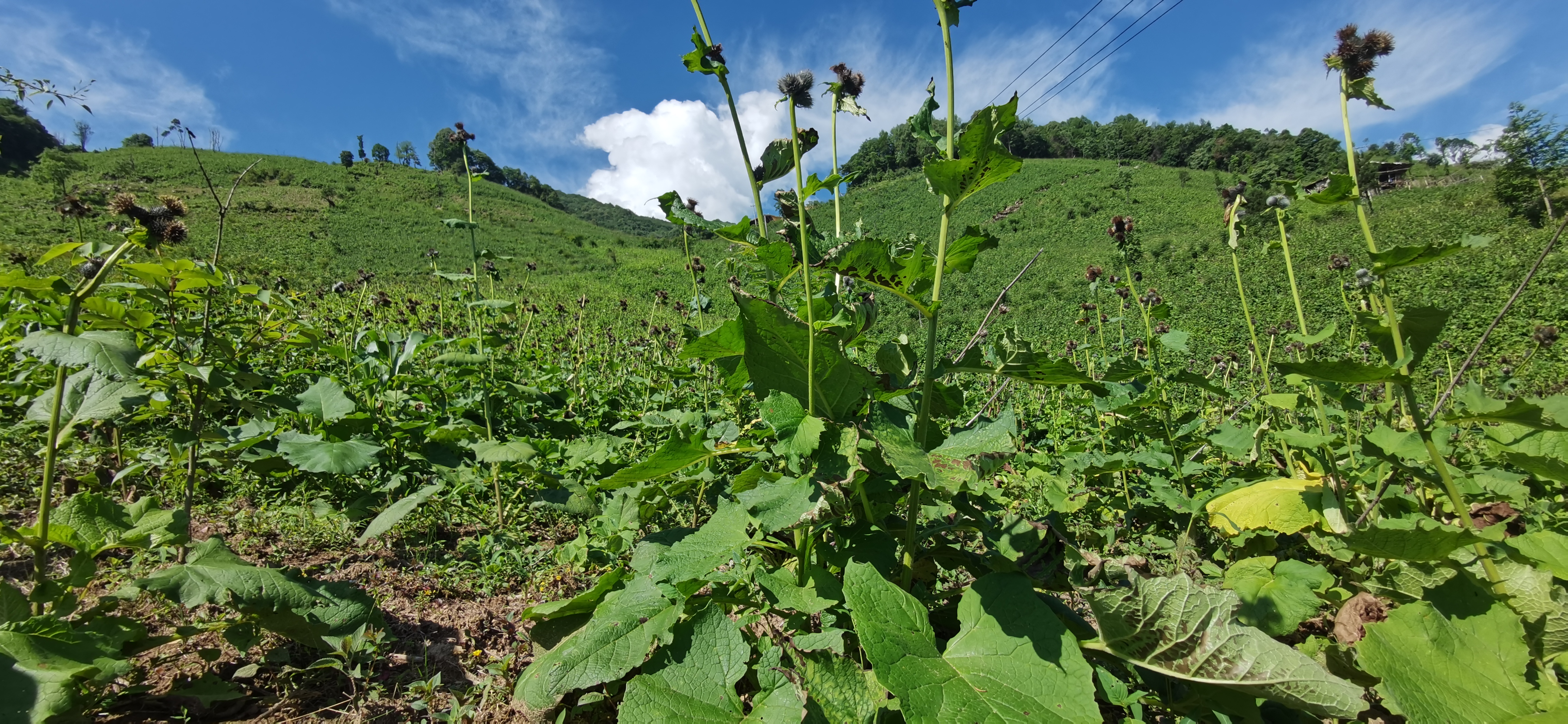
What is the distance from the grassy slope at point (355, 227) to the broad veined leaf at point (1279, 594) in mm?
13571

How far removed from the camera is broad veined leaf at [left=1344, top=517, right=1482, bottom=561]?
43.3 inches

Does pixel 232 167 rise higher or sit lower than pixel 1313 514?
higher

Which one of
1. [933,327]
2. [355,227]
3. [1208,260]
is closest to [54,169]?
[933,327]

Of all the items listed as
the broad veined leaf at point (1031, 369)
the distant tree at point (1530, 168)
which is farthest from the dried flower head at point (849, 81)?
the distant tree at point (1530, 168)

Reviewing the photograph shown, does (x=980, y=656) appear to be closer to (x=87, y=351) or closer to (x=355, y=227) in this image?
(x=87, y=351)

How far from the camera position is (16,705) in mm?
1029

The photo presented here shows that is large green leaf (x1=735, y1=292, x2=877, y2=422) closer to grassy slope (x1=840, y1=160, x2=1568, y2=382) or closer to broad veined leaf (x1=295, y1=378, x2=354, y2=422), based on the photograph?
grassy slope (x1=840, y1=160, x2=1568, y2=382)

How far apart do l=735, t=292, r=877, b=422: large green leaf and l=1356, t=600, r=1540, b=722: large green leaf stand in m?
1.03

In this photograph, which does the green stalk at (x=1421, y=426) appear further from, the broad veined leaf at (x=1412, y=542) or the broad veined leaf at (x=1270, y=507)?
the broad veined leaf at (x=1270, y=507)

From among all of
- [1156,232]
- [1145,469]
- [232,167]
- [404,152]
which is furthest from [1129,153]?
[232,167]

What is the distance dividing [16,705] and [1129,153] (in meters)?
64.6

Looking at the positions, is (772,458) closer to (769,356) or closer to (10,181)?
(769,356)

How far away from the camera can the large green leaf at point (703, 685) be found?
1.06 m

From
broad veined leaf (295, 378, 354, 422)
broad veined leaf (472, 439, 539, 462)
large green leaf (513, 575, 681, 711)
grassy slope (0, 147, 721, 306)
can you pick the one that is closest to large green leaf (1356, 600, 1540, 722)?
large green leaf (513, 575, 681, 711)
